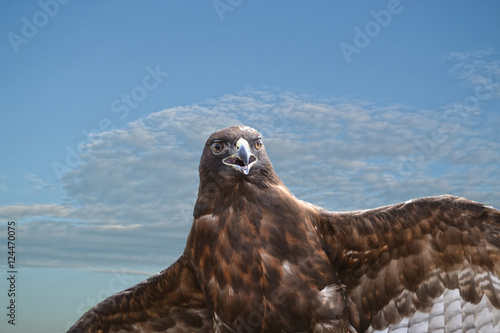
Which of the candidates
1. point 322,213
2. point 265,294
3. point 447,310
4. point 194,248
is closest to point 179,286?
point 194,248

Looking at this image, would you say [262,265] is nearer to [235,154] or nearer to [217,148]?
[235,154]

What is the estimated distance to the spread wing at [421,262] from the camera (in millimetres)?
6113

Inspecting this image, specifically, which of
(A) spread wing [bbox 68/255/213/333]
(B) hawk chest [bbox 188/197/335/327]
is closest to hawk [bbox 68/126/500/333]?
(B) hawk chest [bbox 188/197/335/327]

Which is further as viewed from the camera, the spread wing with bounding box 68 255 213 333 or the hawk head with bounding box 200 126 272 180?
the spread wing with bounding box 68 255 213 333

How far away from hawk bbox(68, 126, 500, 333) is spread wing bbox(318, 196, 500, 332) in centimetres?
1

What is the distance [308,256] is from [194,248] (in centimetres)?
139

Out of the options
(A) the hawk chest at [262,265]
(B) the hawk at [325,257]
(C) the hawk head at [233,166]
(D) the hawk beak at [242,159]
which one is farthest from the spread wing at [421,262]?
(D) the hawk beak at [242,159]

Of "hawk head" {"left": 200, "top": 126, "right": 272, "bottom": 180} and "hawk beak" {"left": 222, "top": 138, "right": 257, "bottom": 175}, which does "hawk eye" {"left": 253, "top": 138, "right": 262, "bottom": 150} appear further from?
"hawk beak" {"left": 222, "top": 138, "right": 257, "bottom": 175}

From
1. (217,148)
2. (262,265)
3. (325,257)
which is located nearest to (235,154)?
(217,148)

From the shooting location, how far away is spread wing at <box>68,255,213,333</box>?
707cm

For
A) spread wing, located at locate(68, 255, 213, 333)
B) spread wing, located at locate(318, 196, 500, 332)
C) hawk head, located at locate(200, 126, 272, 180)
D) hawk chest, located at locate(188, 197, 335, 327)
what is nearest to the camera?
hawk chest, located at locate(188, 197, 335, 327)

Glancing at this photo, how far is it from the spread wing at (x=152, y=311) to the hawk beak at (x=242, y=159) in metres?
2.00

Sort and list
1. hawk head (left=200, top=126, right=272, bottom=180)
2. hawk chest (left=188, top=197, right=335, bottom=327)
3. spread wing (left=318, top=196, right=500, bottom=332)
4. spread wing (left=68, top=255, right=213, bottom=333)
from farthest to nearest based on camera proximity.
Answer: spread wing (left=68, top=255, right=213, bottom=333), spread wing (left=318, top=196, right=500, bottom=332), hawk head (left=200, top=126, right=272, bottom=180), hawk chest (left=188, top=197, right=335, bottom=327)

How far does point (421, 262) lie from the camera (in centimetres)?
636
